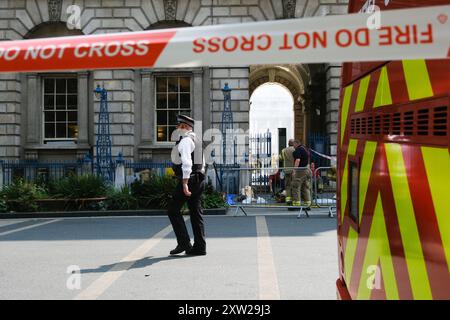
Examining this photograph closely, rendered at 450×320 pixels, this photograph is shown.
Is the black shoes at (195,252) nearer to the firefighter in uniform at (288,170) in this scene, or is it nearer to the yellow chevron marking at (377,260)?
the yellow chevron marking at (377,260)

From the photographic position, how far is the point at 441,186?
6.35 ft

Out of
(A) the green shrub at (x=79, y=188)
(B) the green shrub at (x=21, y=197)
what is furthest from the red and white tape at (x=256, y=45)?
(B) the green shrub at (x=21, y=197)

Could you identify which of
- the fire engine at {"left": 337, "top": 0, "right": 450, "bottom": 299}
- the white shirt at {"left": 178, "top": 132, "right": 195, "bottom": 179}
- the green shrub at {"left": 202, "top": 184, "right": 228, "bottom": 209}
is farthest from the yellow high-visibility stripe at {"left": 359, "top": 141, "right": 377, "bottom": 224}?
the green shrub at {"left": 202, "top": 184, "right": 228, "bottom": 209}

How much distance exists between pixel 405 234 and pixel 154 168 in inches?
720

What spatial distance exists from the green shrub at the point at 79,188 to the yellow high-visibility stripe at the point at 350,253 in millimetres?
11860

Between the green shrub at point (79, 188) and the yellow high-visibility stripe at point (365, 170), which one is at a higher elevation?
the yellow high-visibility stripe at point (365, 170)

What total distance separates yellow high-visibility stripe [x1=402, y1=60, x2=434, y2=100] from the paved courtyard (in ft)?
11.0

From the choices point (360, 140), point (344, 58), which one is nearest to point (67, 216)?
point (360, 140)

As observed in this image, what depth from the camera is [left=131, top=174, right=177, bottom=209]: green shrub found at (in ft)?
46.0

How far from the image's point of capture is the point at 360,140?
2990mm

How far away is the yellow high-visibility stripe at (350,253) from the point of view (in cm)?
307

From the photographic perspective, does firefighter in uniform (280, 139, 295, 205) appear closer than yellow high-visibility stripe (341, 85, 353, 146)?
No

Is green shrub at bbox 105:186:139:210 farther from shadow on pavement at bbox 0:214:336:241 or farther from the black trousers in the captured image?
the black trousers
